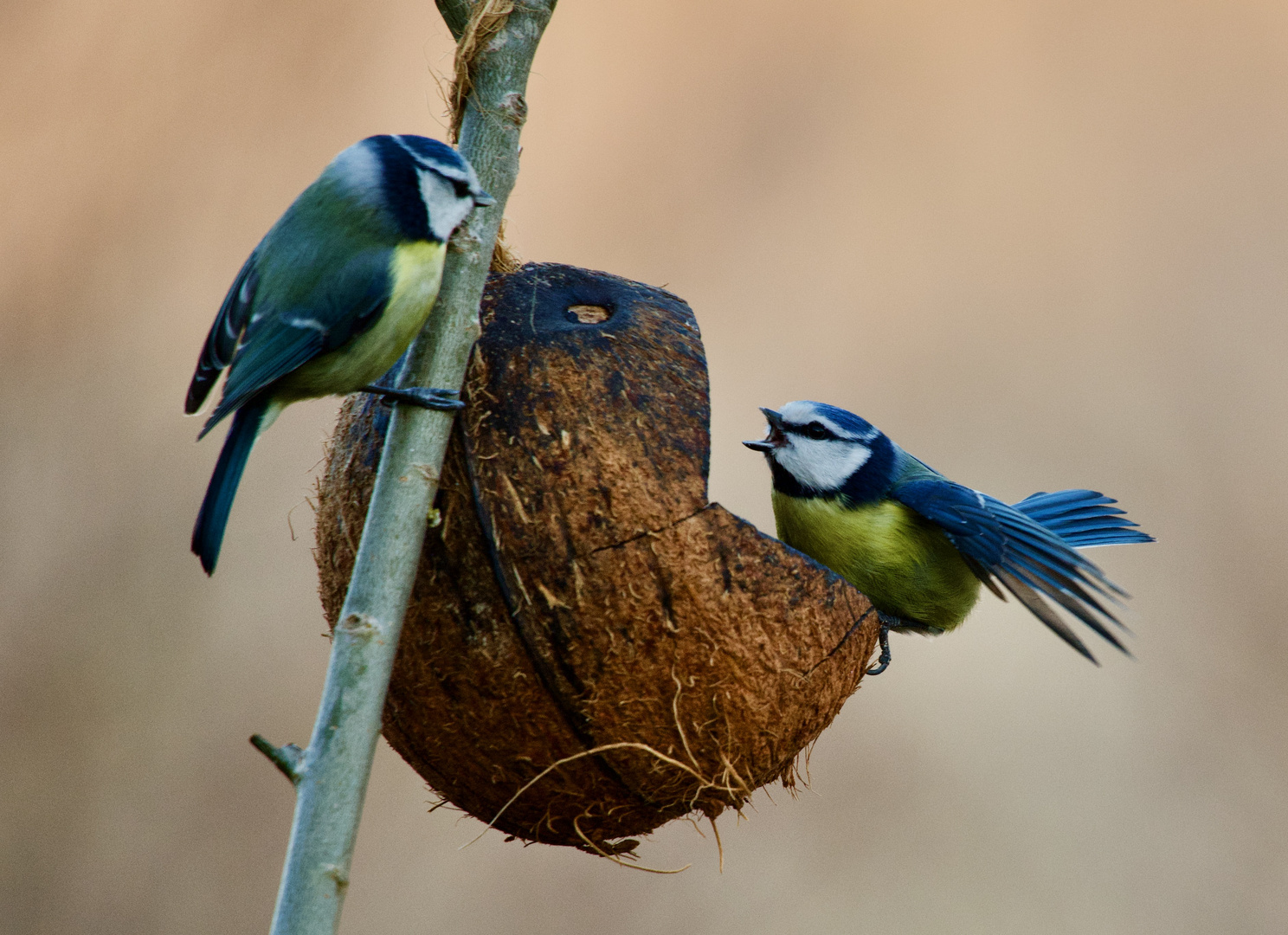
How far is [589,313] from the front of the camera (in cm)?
198

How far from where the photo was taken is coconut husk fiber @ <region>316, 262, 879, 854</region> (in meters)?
1.68

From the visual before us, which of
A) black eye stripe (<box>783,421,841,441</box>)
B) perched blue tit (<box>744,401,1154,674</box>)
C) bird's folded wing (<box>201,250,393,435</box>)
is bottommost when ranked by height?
perched blue tit (<box>744,401,1154,674</box>)

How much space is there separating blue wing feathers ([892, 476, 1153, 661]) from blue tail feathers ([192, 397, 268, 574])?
3.98ft

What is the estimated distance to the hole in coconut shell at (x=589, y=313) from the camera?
195cm

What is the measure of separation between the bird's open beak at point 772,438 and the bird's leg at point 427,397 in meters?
0.86

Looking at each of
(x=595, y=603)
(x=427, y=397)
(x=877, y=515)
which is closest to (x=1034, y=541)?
(x=877, y=515)

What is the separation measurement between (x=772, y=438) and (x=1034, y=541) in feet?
1.85

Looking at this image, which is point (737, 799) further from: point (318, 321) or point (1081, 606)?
point (318, 321)

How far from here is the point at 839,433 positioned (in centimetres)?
231

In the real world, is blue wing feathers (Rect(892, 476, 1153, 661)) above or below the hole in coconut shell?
below

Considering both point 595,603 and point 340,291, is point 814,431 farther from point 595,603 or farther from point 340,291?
point 340,291

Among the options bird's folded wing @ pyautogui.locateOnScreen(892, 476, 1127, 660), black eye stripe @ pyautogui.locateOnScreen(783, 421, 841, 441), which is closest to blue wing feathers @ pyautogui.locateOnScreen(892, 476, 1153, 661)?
bird's folded wing @ pyautogui.locateOnScreen(892, 476, 1127, 660)

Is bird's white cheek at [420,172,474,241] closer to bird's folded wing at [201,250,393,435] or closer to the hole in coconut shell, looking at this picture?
bird's folded wing at [201,250,393,435]

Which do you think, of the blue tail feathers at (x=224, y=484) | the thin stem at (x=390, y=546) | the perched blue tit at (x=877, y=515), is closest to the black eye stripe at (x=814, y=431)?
the perched blue tit at (x=877, y=515)
